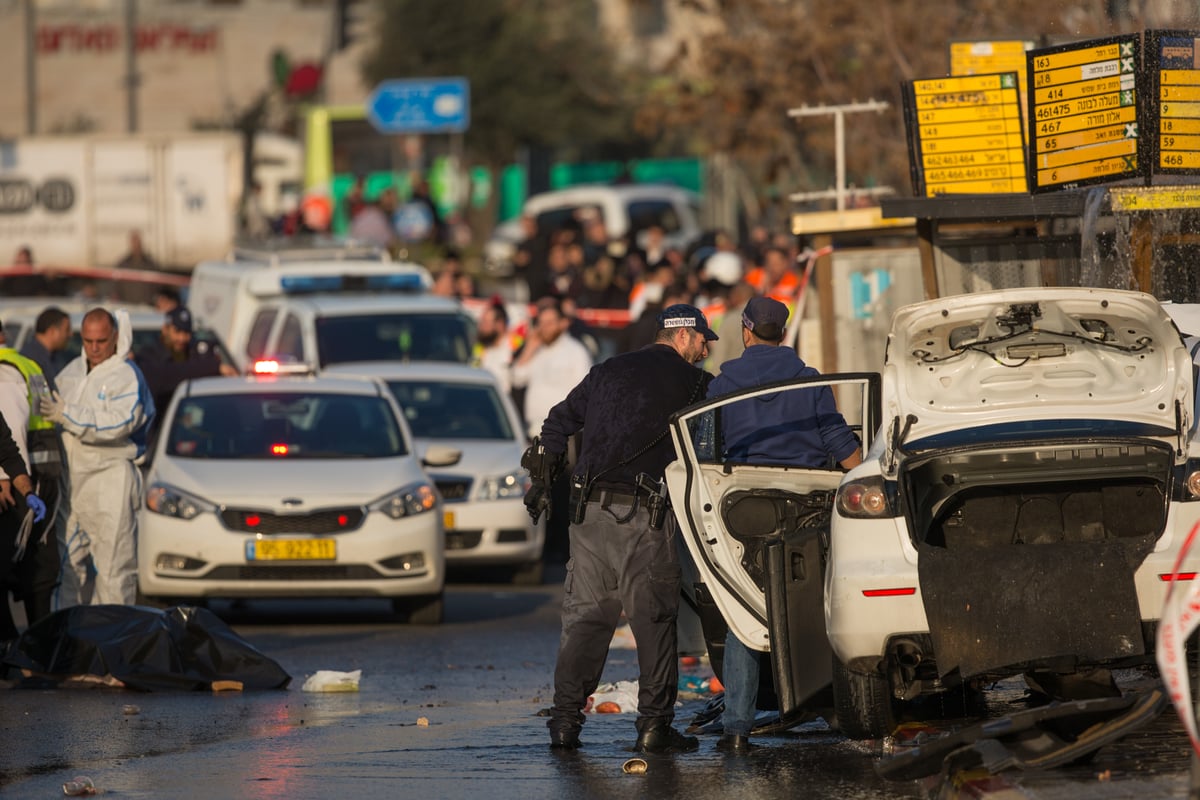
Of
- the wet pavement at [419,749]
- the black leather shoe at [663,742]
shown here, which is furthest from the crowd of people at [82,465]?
the black leather shoe at [663,742]

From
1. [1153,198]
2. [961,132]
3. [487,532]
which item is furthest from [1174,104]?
[487,532]

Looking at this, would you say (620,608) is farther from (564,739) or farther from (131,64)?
(131,64)

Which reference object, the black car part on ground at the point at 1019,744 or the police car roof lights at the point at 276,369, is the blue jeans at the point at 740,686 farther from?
the police car roof lights at the point at 276,369

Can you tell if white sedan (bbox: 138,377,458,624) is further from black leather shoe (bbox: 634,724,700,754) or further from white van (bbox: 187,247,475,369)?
black leather shoe (bbox: 634,724,700,754)

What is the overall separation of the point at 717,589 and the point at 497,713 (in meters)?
1.96

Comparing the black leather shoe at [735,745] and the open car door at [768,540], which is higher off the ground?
the open car door at [768,540]

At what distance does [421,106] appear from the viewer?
42.1 meters

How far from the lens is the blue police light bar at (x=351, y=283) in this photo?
2200 centimetres

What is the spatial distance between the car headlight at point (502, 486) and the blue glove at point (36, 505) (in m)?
4.97

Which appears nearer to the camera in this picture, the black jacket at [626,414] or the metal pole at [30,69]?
the black jacket at [626,414]

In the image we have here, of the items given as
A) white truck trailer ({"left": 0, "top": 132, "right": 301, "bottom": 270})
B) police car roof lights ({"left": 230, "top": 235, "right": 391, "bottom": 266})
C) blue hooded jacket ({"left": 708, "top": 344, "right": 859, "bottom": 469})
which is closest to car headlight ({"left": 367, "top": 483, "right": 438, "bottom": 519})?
blue hooded jacket ({"left": 708, "top": 344, "right": 859, "bottom": 469})

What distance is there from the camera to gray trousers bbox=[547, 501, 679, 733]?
32.0ft

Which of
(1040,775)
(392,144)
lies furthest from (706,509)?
(392,144)

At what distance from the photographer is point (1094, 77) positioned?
12.8 m
